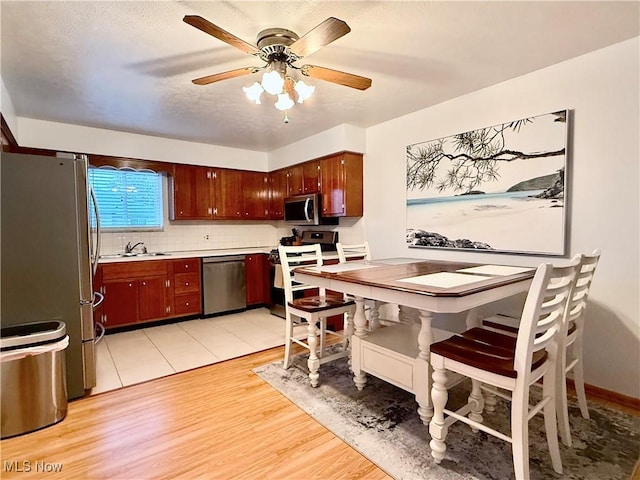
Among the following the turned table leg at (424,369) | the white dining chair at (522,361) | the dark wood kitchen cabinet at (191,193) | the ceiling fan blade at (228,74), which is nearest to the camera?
the white dining chair at (522,361)

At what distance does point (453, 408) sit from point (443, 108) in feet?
8.57

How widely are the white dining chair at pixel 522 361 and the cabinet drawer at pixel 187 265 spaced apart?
11.1ft

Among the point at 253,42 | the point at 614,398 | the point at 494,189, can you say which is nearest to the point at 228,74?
the point at 253,42

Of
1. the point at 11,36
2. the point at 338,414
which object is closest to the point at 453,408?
the point at 338,414

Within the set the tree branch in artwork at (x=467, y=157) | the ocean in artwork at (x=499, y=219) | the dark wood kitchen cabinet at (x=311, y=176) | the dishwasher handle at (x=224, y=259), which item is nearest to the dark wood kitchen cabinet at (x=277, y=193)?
the dark wood kitchen cabinet at (x=311, y=176)

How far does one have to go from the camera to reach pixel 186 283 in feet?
14.1

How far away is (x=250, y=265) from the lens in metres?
4.73

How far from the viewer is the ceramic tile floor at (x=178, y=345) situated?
286cm

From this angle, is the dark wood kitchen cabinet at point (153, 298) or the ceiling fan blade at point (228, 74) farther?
the dark wood kitchen cabinet at point (153, 298)

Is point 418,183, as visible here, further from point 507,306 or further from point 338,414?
point 338,414

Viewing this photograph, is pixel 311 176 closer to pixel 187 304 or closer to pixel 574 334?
pixel 187 304

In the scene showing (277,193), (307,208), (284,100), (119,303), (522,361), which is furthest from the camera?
(277,193)

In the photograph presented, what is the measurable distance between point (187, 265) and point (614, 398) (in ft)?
13.9

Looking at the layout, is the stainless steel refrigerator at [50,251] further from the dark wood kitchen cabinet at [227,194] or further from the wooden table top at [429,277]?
the dark wood kitchen cabinet at [227,194]
